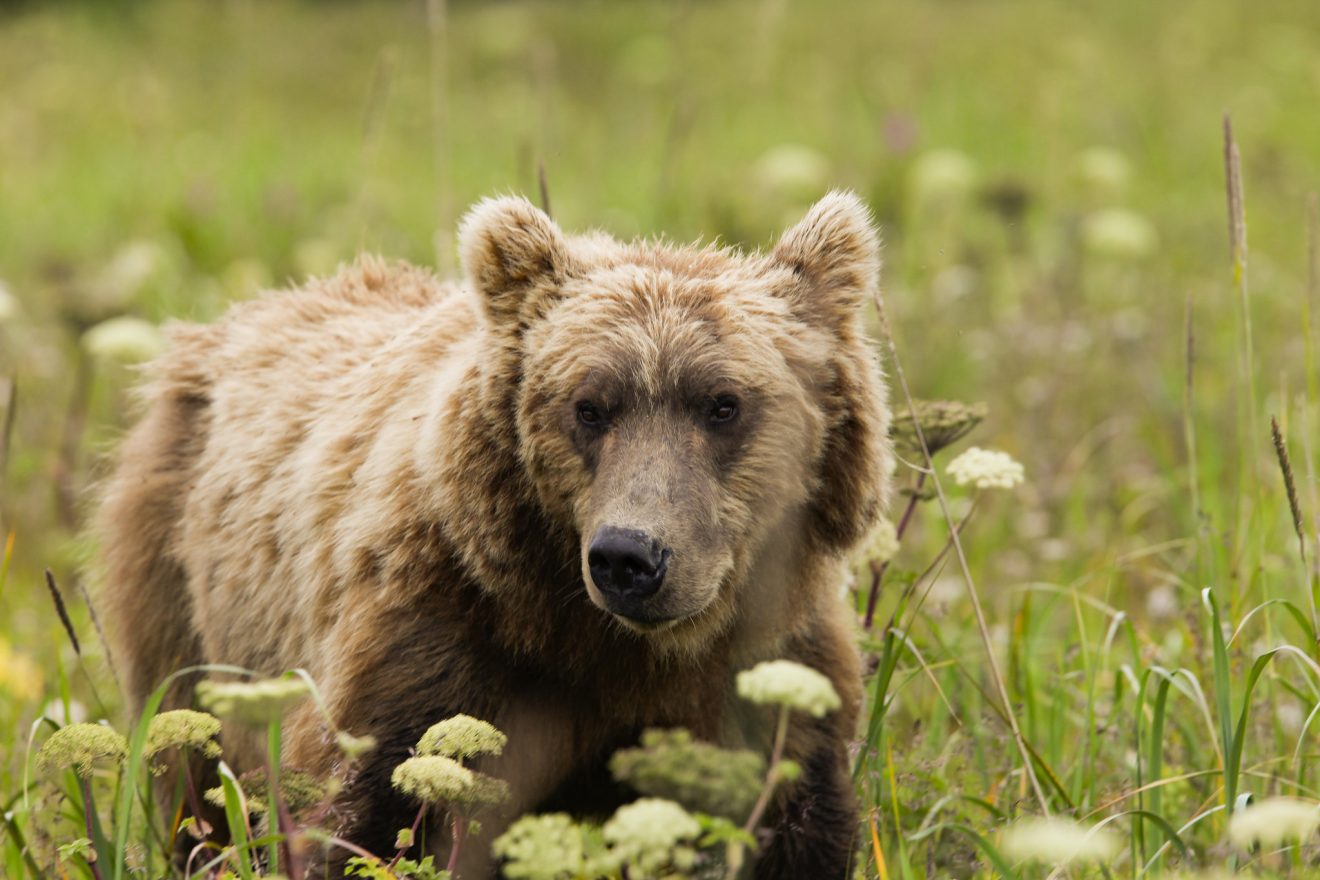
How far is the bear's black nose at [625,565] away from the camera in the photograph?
326 centimetres

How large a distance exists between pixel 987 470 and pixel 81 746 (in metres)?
2.09

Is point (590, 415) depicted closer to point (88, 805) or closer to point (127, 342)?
point (88, 805)

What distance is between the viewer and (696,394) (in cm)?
368

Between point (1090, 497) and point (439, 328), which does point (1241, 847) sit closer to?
point (439, 328)

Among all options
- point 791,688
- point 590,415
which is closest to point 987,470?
point 590,415

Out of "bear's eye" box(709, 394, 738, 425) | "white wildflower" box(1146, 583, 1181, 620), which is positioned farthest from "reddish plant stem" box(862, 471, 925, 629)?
"white wildflower" box(1146, 583, 1181, 620)

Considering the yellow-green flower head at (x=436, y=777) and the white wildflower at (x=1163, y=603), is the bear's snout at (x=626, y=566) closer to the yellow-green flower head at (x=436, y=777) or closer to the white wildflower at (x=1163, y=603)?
the yellow-green flower head at (x=436, y=777)

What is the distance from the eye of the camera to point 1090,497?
7.32 meters

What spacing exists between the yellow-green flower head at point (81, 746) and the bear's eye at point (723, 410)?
4.83 ft

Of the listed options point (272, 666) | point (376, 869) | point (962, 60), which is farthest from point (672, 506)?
point (962, 60)

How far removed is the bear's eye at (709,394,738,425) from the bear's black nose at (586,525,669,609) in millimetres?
477

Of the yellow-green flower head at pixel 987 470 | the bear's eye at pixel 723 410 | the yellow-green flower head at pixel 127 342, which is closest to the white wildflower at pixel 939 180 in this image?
the yellow-green flower head at pixel 127 342

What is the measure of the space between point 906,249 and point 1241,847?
23.7ft

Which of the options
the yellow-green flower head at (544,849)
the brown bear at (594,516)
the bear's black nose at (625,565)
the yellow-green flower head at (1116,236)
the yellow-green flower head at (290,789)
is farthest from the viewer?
the yellow-green flower head at (1116,236)
